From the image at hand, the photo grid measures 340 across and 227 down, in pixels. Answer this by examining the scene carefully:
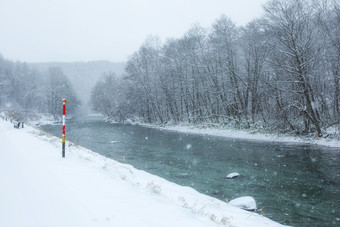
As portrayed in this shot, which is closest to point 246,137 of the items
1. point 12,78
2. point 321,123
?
point 321,123

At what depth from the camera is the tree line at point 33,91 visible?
200 ft

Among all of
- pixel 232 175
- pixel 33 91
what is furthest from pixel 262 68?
pixel 33 91

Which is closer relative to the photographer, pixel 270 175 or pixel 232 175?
pixel 232 175

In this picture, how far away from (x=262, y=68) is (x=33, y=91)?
7487 cm

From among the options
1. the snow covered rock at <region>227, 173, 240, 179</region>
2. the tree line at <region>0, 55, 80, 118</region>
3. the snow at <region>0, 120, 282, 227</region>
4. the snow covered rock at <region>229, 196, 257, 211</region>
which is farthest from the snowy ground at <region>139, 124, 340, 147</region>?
the tree line at <region>0, 55, 80, 118</region>

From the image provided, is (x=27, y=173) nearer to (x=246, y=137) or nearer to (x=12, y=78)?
(x=246, y=137)

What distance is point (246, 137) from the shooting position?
22578mm

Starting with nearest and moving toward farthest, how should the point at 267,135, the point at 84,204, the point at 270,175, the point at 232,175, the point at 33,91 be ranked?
the point at 84,204
the point at 232,175
the point at 270,175
the point at 267,135
the point at 33,91

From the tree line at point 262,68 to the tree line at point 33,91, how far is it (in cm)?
2747

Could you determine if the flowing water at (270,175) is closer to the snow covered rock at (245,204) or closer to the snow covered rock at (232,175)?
the snow covered rock at (232,175)

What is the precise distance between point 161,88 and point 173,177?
107 ft

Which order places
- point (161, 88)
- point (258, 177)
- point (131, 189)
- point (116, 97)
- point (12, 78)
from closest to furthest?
1. point (131, 189)
2. point (258, 177)
3. point (161, 88)
4. point (116, 97)
5. point (12, 78)

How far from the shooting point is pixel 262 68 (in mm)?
23875

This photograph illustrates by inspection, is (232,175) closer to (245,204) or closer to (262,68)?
(245,204)
